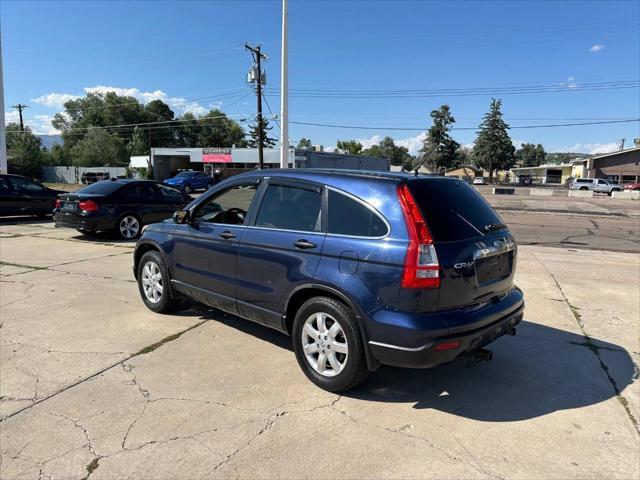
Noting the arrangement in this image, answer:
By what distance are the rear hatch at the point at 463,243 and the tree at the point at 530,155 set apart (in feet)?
581

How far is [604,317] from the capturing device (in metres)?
5.69

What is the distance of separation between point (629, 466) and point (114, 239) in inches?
441

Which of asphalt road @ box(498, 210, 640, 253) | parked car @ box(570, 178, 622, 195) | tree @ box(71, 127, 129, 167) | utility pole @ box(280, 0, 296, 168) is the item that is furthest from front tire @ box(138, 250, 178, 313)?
tree @ box(71, 127, 129, 167)

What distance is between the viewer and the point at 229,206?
501 centimetres

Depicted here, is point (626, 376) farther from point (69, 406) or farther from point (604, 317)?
point (69, 406)

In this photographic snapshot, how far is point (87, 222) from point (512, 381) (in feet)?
32.8

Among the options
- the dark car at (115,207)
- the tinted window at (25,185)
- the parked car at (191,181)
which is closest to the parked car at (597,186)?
the parked car at (191,181)

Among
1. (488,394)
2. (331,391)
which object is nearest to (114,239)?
(331,391)

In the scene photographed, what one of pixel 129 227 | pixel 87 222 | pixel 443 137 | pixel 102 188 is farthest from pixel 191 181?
pixel 443 137

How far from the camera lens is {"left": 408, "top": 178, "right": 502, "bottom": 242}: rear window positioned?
326 centimetres

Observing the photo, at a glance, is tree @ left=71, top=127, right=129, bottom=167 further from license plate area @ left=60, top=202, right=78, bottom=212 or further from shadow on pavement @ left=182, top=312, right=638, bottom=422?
shadow on pavement @ left=182, top=312, right=638, bottom=422

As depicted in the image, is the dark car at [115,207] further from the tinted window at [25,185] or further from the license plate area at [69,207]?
the tinted window at [25,185]

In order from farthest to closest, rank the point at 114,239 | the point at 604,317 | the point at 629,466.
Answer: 1. the point at 114,239
2. the point at 604,317
3. the point at 629,466

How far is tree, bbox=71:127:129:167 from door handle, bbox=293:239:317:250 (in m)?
78.6
